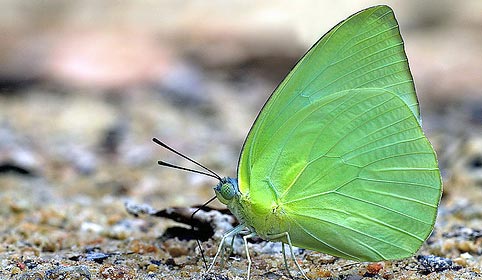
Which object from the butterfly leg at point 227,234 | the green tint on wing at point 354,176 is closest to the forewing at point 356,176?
the green tint on wing at point 354,176

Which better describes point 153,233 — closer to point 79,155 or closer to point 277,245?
point 277,245

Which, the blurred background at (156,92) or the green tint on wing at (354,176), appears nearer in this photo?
the green tint on wing at (354,176)

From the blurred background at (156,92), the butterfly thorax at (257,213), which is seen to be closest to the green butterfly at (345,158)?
the butterfly thorax at (257,213)

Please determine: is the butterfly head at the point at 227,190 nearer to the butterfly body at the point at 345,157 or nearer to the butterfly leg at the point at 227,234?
the butterfly body at the point at 345,157

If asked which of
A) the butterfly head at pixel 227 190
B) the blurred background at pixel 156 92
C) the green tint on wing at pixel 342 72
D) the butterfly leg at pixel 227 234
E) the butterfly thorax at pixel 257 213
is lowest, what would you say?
the butterfly leg at pixel 227 234

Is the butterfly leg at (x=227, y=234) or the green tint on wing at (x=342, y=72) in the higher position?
the green tint on wing at (x=342, y=72)

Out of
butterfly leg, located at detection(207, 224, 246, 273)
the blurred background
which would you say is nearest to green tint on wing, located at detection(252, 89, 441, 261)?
butterfly leg, located at detection(207, 224, 246, 273)

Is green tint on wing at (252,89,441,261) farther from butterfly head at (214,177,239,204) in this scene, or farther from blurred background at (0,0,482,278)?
blurred background at (0,0,482,278)
